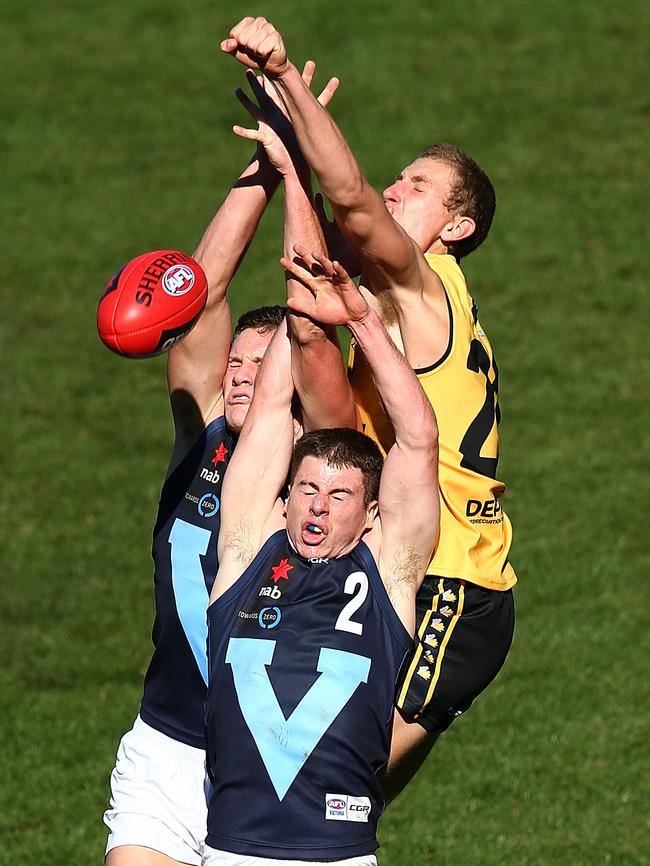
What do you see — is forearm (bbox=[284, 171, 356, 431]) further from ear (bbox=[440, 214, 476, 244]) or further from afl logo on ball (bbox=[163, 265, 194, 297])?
ear (bbox=[440, 214, 476, 244])

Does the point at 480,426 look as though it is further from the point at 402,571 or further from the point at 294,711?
the point at 294,711

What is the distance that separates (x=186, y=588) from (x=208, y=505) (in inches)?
13.1

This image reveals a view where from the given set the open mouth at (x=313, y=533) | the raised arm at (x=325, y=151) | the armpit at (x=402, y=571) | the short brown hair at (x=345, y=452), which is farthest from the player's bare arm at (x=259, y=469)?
the raised arm at (x=325, y=151)

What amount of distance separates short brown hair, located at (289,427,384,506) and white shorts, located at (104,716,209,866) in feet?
4.20

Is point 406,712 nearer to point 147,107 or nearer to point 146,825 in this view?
point 146,825

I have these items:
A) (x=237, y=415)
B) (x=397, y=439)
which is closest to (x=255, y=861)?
(x=397, y=439)

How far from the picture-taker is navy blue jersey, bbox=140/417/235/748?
5555mm

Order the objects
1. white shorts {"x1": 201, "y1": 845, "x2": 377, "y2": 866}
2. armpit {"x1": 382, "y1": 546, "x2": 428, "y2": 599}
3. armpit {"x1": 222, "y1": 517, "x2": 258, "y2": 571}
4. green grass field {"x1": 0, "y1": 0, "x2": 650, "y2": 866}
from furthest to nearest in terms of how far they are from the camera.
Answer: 1. green grass field {"x1": 0, "y1": 0, "x2": 650, "y2": 866}
2. armpit {"x1": 222, "y1": 517, "x2": 258, "y2": 571}
3. armpit {"x1": 382, "y1": 546, "x2": 428, "y2": 599}
4. white shorts {"x1": 201, "y1": 845, "x2": 377, "y2": 866}

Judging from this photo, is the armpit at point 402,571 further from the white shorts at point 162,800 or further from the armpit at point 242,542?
the white shorts at point 162,800

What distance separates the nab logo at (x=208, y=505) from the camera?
221 inches

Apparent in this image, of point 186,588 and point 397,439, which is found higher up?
point 397,439

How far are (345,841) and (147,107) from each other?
11826 millimetres

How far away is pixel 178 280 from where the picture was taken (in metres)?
5.38

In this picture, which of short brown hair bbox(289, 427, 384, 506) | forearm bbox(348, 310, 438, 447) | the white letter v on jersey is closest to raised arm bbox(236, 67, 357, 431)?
short brown hair bbox(289, 427, 384, 506)
